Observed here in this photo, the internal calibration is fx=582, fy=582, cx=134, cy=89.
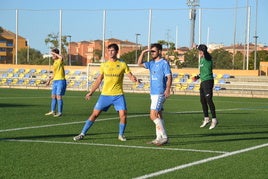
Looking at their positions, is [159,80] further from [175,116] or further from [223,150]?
[175,116]

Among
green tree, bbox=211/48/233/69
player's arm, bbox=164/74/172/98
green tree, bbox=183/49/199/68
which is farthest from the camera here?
green tree, bbox=211/48/233/69

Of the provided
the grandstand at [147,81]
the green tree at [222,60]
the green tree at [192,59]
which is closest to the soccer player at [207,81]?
the grandstand at [147,81]

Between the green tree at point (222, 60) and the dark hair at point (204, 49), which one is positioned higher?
the green tree at point (222, 60)

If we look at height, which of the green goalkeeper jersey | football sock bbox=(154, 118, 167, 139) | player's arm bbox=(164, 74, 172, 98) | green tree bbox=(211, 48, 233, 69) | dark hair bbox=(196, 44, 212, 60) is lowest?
football sock bbox=(154, 118, 167, 139)

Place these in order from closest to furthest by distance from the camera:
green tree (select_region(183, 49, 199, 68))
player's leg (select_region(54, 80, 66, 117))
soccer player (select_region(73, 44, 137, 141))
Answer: soccer player (select_region(73, 44, 137, 141))
player's leg (select_region(54, 80, 66, 117))
green tree (select_region(183, 49, 199, 68))

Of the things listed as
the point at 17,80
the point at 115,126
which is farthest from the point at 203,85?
the point at 17,80

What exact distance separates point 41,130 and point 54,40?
5287 cm

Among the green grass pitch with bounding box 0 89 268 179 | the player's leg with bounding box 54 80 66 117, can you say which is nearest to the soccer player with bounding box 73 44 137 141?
the green grass pitch with bounding box 0 89 268 179

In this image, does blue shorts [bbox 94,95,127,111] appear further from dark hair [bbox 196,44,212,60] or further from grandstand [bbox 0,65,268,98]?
grandstand [bbox 0,65,268,98]

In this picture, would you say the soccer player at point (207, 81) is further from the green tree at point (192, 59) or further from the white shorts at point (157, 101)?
the green tree at point (192, 59)

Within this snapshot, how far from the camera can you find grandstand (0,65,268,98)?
121ft

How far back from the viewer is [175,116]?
1706 cm

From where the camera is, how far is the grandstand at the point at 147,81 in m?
36.8

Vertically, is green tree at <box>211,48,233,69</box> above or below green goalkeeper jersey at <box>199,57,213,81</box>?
above
